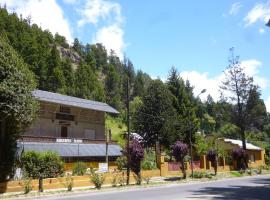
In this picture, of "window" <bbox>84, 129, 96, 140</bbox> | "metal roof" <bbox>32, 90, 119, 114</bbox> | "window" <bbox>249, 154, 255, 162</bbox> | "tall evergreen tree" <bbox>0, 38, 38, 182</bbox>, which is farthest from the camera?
"window" <bbox>249, 154, 255, 162</bbox>

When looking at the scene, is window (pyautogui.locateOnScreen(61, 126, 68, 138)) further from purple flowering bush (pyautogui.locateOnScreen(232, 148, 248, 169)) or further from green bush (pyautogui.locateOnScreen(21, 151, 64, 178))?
purple flowering bush (pyautogui.locateOnScreen(232, 148, 248, 169))

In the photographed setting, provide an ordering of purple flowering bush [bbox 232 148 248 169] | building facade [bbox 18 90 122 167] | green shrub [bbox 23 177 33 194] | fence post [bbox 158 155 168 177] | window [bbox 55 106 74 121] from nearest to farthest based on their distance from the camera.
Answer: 1. green shrub [bbox 23 177 33 194]
2. building facade [bbox 18 90 122 167]
3. fence post [bbox 158 155 168 177]
4. window [bbox 55 106 74 121]
5. purple flowering bush [bbox 232 148 248 169]

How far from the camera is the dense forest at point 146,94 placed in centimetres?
5828

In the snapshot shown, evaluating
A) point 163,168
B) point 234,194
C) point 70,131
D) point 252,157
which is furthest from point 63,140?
point 252,157

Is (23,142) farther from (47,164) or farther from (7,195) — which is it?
(7,195)

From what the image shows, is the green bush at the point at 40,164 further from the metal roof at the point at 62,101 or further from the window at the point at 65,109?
the window at the point at 65,109

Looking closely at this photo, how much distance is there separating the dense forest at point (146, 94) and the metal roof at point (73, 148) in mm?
7081

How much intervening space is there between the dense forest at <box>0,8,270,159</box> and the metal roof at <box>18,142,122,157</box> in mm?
7081

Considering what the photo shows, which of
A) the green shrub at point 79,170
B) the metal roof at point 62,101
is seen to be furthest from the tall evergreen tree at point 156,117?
the green shrub at point 79,170

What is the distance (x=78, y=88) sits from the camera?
12069cm

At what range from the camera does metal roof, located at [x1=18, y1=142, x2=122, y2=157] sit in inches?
1560

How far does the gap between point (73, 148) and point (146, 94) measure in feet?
→ 63.4

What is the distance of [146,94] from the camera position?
6078 centimetres

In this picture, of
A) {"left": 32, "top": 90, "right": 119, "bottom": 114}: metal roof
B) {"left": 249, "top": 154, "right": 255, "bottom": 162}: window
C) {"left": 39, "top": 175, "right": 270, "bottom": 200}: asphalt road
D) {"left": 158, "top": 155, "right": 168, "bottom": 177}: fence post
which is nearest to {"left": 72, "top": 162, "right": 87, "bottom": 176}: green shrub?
{"left": 39, "top": 175, "right": 270, "bottom": 200}: asphalt road
